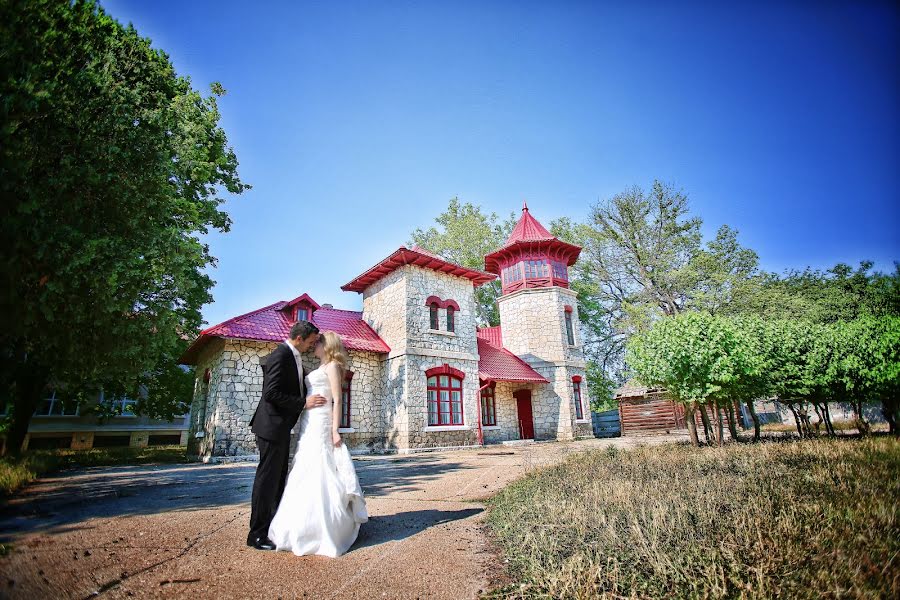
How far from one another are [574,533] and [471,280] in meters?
14.6

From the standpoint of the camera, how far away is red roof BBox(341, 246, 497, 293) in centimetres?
1534

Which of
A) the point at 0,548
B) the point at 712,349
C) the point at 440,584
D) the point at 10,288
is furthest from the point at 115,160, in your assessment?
the point at 712,349

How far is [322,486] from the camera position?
10.9ft

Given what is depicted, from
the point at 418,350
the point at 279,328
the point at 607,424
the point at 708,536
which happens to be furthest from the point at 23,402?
the point at 607,424

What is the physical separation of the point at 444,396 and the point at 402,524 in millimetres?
11554

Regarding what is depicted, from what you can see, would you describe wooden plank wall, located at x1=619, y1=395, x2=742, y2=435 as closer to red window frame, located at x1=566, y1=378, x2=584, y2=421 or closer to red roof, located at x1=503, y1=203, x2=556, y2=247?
red window frame, located at x1=566, y1=378, x2=584, y2=421

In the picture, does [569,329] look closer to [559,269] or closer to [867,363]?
[559,269]

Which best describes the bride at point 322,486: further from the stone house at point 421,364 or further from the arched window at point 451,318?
the arched window at point 451,318

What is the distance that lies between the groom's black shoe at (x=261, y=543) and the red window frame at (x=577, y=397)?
18337mm

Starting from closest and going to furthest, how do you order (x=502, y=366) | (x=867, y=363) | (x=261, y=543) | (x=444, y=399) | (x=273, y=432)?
(x=261, y=543)
(x=273, y=432)
(x=867, y=363)
(x=444, y=399)
(x=502, y=366)

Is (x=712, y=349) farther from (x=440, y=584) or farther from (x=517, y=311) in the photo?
(x=517, y=311)

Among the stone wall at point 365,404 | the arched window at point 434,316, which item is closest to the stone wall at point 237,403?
the stone wall at point 365,404

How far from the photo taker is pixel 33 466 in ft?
26.7

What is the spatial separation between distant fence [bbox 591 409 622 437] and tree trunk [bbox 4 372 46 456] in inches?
981
